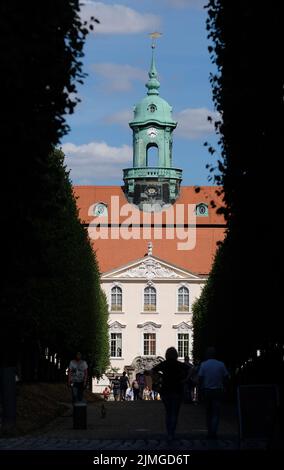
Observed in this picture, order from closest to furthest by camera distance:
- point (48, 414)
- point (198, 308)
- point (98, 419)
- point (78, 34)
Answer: point (78, 34)
point (48, 414)
point (98, 419)
point (198, 308)

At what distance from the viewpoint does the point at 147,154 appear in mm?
138250

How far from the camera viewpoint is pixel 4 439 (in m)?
28.0

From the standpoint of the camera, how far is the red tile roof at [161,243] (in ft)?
459

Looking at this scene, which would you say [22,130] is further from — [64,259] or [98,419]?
[64,259]

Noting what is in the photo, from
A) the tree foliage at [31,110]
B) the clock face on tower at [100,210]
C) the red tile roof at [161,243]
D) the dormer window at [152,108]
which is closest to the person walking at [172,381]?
the tree foliage at [31,110]

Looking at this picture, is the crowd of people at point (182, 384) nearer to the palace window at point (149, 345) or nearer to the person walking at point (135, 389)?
the person walking at point (135, 389)

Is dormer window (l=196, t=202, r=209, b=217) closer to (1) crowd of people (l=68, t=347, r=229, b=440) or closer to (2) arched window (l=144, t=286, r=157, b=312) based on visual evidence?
(2) arched window (l=144, t=286, r=157, b=312)

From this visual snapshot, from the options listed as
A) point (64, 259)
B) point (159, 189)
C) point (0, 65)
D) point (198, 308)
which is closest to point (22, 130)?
point (0, 65)

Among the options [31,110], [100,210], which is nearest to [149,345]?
[100,210]

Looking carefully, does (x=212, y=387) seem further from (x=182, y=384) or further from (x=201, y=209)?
(x=201, y=209)

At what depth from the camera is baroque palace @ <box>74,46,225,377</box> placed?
135 metres

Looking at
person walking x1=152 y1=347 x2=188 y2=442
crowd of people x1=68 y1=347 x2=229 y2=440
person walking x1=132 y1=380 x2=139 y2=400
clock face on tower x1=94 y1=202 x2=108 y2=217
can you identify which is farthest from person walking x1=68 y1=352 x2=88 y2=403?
clock face on tower x1=94 y1=202 x2=108 y2=217

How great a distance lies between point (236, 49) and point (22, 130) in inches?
407

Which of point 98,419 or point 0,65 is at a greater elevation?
point 0,65
